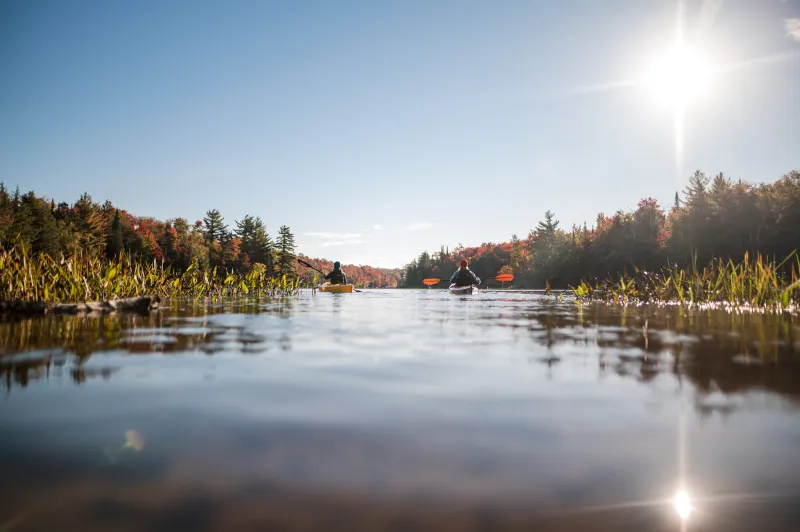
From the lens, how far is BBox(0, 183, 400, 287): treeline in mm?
57188

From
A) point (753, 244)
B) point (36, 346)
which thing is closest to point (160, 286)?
point (36, 346)

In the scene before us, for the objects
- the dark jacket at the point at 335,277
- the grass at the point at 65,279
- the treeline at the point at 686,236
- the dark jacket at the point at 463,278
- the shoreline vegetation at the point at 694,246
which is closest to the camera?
the grass at the point at 65,279

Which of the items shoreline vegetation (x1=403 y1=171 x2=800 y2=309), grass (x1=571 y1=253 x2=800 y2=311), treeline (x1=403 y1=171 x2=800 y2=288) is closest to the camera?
grass (x1=571 y1=253 x2=800 y2=311)

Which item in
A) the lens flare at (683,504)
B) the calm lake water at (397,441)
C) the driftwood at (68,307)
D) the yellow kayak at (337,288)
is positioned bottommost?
the lens flare at (683,504)

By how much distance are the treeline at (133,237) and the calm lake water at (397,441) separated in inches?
1118

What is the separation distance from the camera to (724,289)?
19.8m

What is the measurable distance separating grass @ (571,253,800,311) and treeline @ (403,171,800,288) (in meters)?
7.28

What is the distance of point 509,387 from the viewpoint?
5262mm

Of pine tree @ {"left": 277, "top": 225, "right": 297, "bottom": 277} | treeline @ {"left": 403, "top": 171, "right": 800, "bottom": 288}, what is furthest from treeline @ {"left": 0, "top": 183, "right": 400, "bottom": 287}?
treeline @ {"left": 403, "top": 171, "right": 800, "bottom": 288}

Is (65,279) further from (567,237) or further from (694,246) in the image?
(567,237)

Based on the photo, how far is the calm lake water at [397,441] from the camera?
2488 millimetres

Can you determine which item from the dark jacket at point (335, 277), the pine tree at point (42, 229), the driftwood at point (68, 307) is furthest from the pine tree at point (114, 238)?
the driftwood at point (68, 307)

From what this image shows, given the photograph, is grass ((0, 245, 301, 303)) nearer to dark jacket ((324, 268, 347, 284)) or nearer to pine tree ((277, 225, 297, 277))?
dark jacket ((324, 268, 347, 284))

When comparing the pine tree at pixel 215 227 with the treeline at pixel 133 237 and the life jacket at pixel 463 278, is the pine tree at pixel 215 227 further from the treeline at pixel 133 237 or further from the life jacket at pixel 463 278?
the life jacket at pixel 463 278
